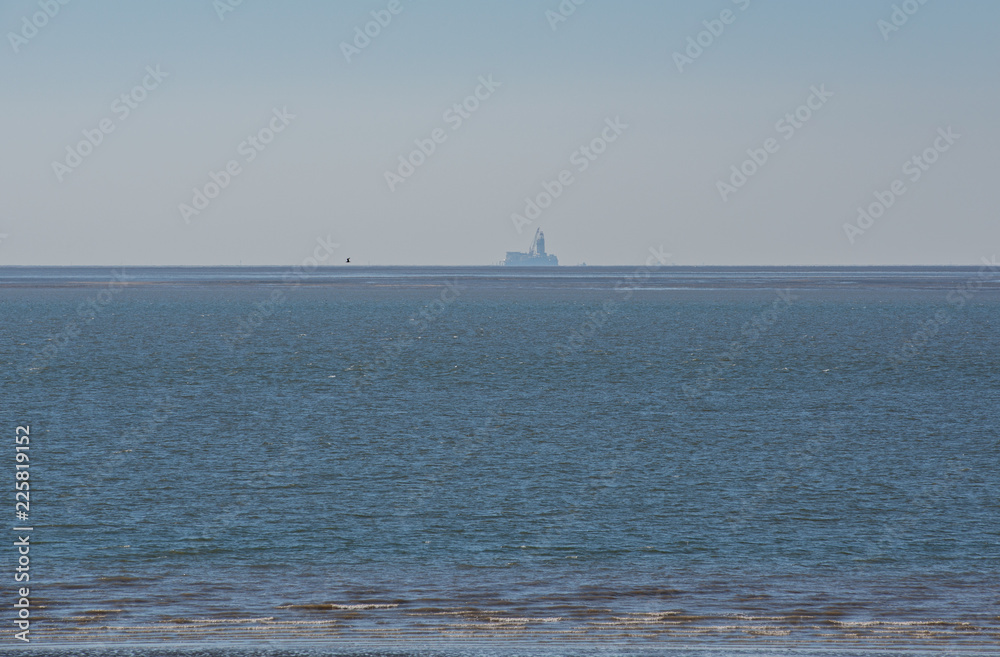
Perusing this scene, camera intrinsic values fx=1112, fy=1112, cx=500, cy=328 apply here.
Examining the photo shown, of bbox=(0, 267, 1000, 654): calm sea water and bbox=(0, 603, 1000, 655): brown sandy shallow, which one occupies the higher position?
bbox=(0, 267, 1000, 654): calm sea water

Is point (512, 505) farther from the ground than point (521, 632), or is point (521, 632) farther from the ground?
point (512, 505)

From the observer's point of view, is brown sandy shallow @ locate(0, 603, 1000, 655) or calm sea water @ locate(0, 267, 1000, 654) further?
calm sea water @ locate(0, 267, 1000, 654)

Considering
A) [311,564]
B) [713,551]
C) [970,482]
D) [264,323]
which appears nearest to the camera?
[311,564]

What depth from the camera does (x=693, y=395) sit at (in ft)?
206

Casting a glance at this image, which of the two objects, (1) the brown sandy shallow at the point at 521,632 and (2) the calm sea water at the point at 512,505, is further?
(2) the calm sea water at the point at 512,505

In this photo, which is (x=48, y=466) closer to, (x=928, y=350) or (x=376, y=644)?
(x=376, y=644)

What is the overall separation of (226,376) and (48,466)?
34.4 metres

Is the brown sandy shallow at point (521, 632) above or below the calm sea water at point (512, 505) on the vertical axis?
below

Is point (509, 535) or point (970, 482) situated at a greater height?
point (970, 482)

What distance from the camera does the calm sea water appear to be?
67.0ft

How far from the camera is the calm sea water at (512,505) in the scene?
67.0 ft

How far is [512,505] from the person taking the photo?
108ft

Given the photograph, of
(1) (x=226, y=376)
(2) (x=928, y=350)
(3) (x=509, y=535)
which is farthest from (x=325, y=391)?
(2) (x=928, y=350)

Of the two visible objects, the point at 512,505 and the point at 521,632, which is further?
the point at 512,505
